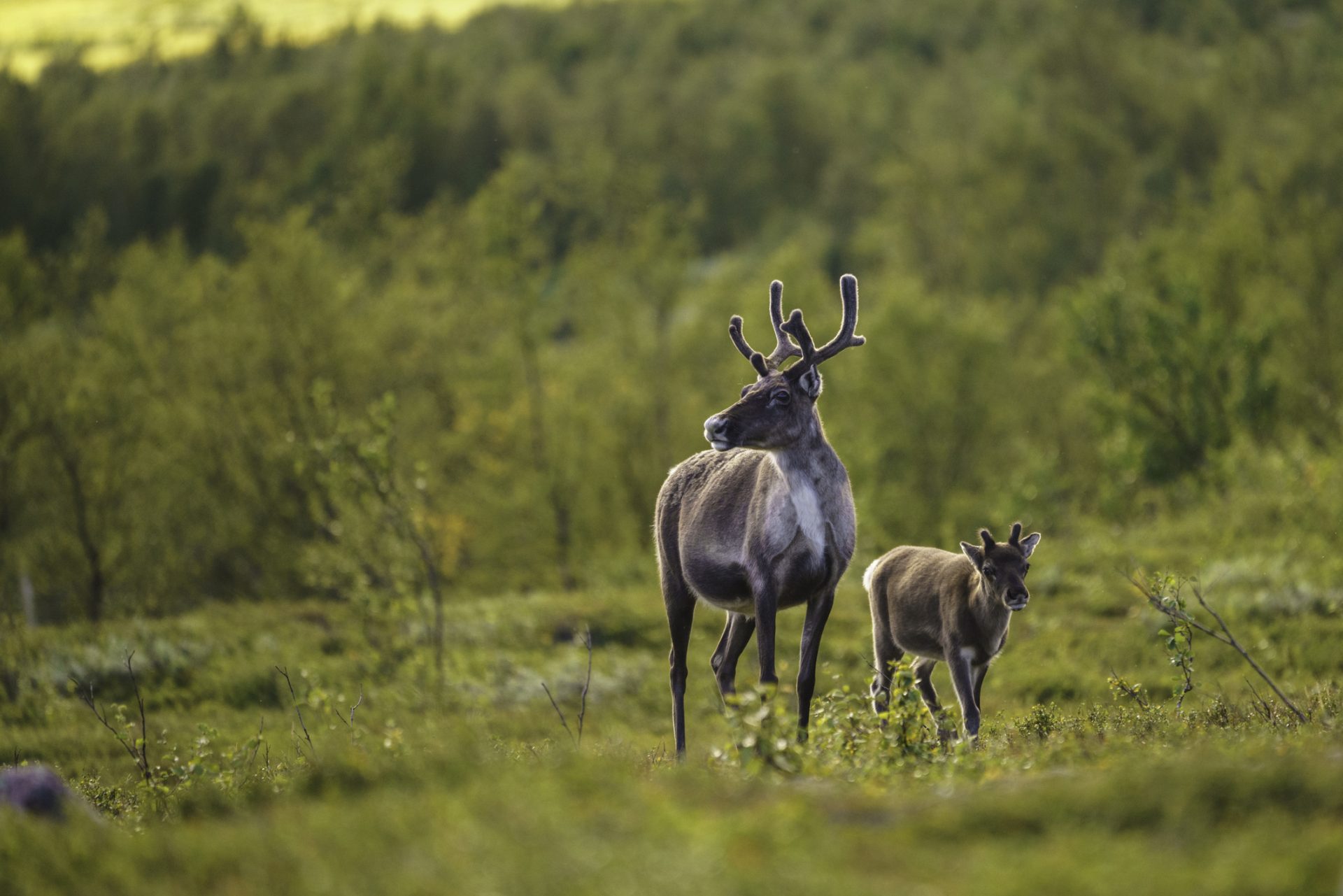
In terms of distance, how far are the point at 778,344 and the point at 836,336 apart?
1.52 feet

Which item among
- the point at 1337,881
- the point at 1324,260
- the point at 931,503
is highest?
the point at 1324,260

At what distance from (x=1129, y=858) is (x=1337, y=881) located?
0.72m

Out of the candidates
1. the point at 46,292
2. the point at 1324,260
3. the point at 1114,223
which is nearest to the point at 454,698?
the point at 46,292

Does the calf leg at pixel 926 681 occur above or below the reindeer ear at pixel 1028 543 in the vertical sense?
below

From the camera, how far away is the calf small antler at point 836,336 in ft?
32.4

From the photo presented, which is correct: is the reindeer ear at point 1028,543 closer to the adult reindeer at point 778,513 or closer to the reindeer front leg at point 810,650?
the adult reindeer at point 778,513

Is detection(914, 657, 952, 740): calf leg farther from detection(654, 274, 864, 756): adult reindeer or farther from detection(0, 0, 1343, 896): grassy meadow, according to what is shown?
detection(654, 274, 864, 756): adult reindeer

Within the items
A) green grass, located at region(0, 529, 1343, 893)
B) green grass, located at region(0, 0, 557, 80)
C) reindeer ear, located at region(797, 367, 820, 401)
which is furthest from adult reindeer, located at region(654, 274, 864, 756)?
green grass, located at region(0, 0, 557, 80)

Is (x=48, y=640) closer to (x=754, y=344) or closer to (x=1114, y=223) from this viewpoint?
(x=754, y=344)

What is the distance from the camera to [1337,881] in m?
4.78

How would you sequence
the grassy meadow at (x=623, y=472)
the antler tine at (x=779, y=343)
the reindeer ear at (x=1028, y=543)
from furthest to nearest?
1. the reindeer ear at (x=1028, y=543)
2. the antler tine at (x=779, y=343)
3. the grassy meadow at (x=623, y=472)

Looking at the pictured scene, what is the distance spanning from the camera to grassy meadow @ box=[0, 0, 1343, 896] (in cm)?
577

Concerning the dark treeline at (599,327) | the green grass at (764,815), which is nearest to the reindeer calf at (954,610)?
the green grass at (764,815)

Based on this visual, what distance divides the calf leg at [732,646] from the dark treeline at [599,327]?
8803 millimetres
